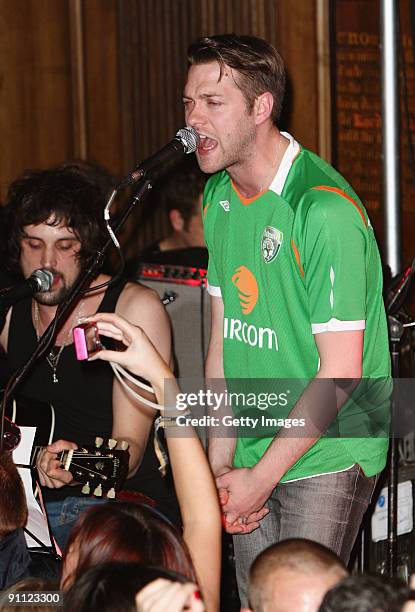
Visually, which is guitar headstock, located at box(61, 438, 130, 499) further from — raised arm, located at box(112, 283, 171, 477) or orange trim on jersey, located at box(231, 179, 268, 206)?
orange trim on jersey, located at box(231, 179, 268, 206)

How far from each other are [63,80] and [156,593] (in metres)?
4.72

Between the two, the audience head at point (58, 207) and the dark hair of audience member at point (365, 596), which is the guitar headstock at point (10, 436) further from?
the dark hair of audience member at point (365, 596)

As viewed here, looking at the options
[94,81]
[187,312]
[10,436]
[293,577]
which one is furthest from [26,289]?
[94,81]

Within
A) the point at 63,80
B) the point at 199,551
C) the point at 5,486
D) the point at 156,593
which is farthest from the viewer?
the point at 63,80

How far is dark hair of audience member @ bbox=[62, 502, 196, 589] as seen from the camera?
1.86 m

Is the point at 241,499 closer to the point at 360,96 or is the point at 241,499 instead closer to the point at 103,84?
the point at 360,96

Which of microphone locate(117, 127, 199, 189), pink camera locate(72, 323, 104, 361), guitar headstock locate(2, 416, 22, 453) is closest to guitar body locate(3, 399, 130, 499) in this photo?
guitar headstock locate(2, 416, 22, 453)

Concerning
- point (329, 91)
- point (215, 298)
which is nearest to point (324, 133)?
point (329, 91)

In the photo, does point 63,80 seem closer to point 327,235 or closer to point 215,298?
point 215,298

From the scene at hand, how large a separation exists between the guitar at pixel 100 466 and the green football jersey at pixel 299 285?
0.33 metres

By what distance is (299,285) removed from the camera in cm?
263

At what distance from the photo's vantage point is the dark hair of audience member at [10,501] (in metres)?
2.40

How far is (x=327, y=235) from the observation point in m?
2.49

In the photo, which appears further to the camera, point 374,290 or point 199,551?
point 374,290
